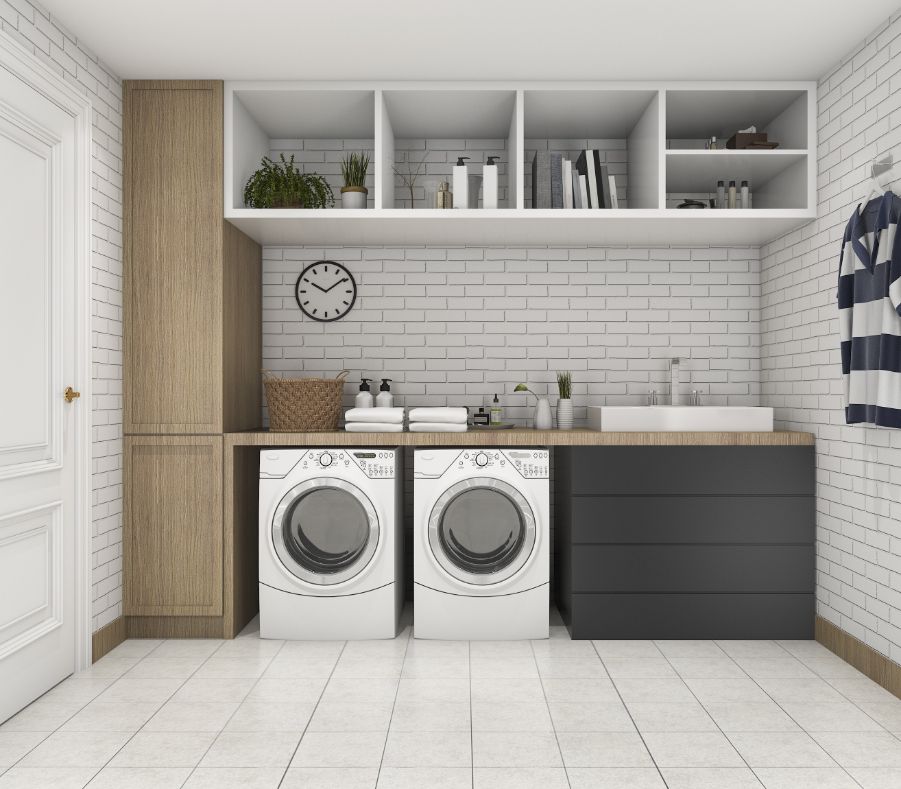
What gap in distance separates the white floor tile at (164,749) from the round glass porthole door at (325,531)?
1.07 metres

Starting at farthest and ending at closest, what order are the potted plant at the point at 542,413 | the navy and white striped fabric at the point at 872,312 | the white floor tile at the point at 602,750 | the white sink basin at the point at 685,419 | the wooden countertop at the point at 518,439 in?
the potted plant at the point at 542,413 → the white sink basin at the point at 685,419 → the wooden countertop at the point at 518,439 → the navy and white striped fabric at the point at 872,312 → the white floor tile at the point at 602,750

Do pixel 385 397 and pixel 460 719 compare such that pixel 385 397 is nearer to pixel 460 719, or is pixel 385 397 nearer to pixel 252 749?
pixel 460 719

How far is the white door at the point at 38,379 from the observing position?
8.77 ft

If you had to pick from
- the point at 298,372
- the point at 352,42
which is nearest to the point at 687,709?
the point at 298,372

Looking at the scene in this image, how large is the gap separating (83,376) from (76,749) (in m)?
1.43

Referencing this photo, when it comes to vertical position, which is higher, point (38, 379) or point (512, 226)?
point (512, 226)

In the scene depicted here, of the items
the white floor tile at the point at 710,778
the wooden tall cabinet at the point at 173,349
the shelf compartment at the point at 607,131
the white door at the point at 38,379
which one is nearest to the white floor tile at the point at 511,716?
the white floor tile at the point at 710,778

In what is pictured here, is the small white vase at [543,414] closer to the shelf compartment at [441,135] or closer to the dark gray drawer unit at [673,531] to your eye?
the dark gray drawer unit at [673,531]

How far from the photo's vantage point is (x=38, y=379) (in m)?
2.87

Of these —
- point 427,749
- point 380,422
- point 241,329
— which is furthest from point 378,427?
point 427,749

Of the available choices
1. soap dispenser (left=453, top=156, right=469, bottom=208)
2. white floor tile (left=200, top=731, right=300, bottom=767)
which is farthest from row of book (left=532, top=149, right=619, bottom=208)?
white floor tile (left=200, top=731, right=300, bottom=767)

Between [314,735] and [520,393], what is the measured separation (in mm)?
2236

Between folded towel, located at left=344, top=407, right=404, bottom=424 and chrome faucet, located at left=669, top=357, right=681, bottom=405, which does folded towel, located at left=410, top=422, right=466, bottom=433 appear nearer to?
folded towel, located at left=344, top=407, right=404, bottom=424

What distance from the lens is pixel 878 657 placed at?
3.02m
